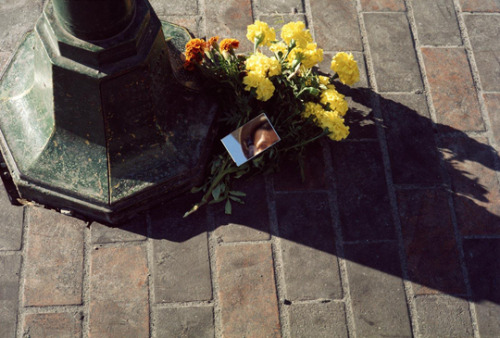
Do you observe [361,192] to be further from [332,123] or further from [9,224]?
[9,224]

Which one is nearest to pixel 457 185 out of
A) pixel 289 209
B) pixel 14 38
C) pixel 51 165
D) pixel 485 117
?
pixel 485 117

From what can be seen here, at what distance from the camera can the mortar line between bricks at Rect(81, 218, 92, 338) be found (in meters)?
2.53

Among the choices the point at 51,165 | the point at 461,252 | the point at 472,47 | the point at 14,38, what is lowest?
the point at 461,252

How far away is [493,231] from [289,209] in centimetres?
111

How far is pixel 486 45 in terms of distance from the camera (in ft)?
11.1

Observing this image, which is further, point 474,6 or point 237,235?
point 474,6

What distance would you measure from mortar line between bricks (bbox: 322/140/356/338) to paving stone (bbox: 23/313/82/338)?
1.30 m

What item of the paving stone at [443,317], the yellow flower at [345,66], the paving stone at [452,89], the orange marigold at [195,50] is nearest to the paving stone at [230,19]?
the orange marigold at [195,50]

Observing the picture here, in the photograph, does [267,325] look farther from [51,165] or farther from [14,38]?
[14,38]

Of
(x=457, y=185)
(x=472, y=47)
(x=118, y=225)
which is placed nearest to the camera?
(x=118, y=225)

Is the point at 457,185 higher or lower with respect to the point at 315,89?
lower

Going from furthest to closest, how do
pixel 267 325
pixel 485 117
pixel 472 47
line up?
1. pixel 472 47
2. pixel 485 117
3. pixel 267 325

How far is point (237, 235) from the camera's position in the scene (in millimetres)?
2758

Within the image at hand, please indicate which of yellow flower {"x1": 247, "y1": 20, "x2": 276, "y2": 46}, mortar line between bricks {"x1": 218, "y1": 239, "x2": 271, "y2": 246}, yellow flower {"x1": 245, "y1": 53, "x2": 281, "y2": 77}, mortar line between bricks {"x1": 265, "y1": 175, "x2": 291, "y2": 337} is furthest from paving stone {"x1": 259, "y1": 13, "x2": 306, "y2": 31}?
mortar line between bricks {"x1": 218, "y1": 239, "x2": 271, "y2": 246}
